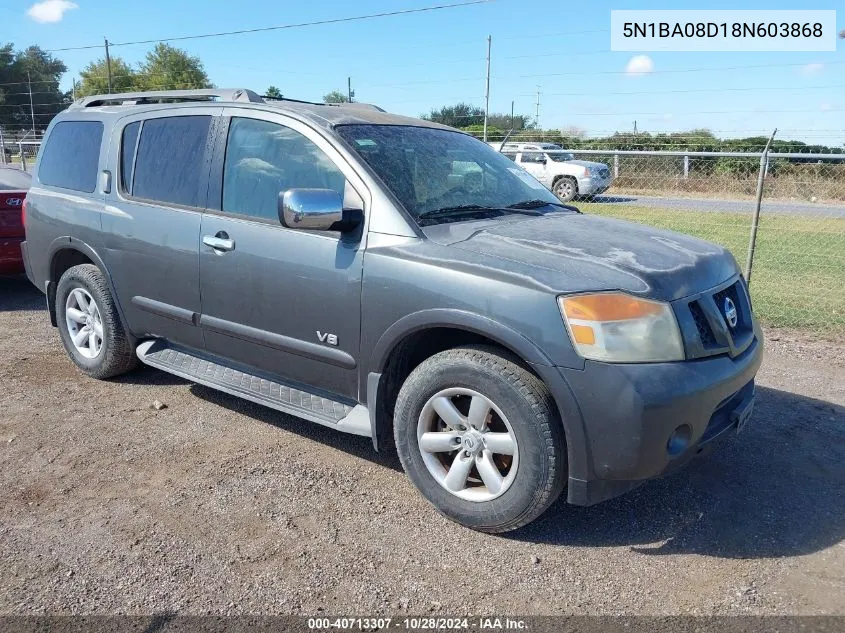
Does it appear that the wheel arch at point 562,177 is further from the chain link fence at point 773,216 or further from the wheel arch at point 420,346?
the wheel arch at point 420,346

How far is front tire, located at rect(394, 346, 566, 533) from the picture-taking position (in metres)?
2.81

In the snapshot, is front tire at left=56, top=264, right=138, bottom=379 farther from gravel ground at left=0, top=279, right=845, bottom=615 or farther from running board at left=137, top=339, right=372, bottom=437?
gravel ground at left=0, top=279, right=845, bottom=615

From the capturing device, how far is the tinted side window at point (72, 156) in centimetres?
477

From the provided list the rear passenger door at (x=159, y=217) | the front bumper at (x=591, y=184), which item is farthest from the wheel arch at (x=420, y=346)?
the front bumper at (x=591, y=184)

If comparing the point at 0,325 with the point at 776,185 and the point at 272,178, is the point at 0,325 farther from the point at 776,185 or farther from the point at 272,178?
the point at 776,185

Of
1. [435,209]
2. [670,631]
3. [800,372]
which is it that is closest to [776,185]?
[800,372]

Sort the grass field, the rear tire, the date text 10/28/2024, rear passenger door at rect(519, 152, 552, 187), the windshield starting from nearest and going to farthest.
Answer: the date text 10/28/2024 < the windshield < the grass field < the rear tire < rear passenger door at rect(519, 152, 552, 187)

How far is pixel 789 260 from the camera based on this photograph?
382 inches

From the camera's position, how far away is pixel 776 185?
10992mm

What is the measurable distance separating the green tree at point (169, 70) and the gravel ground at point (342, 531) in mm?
55905

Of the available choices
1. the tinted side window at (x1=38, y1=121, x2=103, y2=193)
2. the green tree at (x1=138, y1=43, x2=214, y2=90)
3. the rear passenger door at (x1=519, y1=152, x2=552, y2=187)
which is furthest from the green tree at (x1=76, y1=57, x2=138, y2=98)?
the tinted side window at (x1=38, y1=121, x2=103, y2=193)

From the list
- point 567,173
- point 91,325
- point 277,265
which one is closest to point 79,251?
point 91,325

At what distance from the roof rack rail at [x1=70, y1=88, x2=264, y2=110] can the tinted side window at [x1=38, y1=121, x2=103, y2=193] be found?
9.5 inches

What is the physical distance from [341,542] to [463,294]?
1.18 meters
